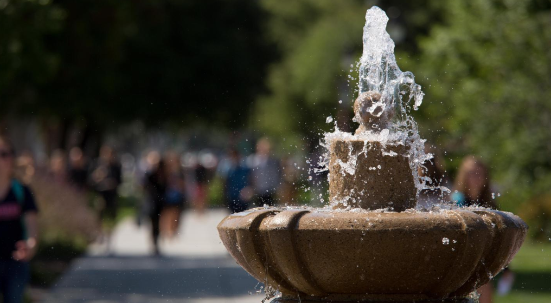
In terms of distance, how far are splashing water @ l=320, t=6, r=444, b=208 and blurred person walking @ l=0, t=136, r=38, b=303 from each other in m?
3.30

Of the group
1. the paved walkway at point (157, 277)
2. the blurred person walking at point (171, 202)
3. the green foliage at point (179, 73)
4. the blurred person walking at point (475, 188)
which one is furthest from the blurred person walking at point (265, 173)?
the green foliage at point (179, 73)

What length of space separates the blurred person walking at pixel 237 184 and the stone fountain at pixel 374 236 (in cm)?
1143

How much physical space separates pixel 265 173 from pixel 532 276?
196 inches

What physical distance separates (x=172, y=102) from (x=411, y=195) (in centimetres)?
3714

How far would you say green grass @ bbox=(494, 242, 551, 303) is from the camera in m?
12.7

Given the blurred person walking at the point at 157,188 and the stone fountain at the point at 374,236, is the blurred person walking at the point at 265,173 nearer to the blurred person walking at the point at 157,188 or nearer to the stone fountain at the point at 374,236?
the blurred person walking at the point at 157,188

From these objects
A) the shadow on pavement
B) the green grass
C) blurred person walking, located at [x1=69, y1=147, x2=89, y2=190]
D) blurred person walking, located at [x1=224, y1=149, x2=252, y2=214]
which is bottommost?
the green grass

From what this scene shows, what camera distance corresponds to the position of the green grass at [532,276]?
12.7 metres

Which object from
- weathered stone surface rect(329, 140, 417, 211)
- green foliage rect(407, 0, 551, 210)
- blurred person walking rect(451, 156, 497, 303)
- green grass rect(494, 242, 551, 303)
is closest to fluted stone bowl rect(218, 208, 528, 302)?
weathered stone surface rect(329, 140, 417, 211)

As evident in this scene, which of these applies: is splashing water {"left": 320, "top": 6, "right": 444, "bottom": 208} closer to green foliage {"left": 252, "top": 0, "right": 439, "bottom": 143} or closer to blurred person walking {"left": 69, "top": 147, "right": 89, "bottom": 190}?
blurred person walking {"left": 69, "top": 147, "right": 89, "bottom": 190}

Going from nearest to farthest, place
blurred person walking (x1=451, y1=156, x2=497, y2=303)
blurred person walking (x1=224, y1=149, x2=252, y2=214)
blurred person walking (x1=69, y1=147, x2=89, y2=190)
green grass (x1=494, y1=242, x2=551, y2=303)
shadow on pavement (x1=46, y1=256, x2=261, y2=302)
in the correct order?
1. blurred person walking (x1=451, y1=156, x2=497, y2=303)
2. green grass (x1=494, y1=242, x2=551, y2=303)
3. shadow on pavement (x1=46, y1=256, x2=261, y2=302)
4. blurred person walking (x1=224, y1=149, x2=252, y2=214)
5. blurred person walking (x1=69, y1=147, x2=89, y2=190)

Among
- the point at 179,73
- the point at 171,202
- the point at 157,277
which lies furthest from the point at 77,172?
the point at 179,73

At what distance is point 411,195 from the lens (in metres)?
5.55

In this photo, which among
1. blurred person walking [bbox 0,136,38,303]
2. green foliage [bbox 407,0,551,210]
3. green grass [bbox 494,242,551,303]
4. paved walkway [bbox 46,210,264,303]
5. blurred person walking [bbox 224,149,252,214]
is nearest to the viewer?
blurred person walking [bbox 0,136,38,303]
